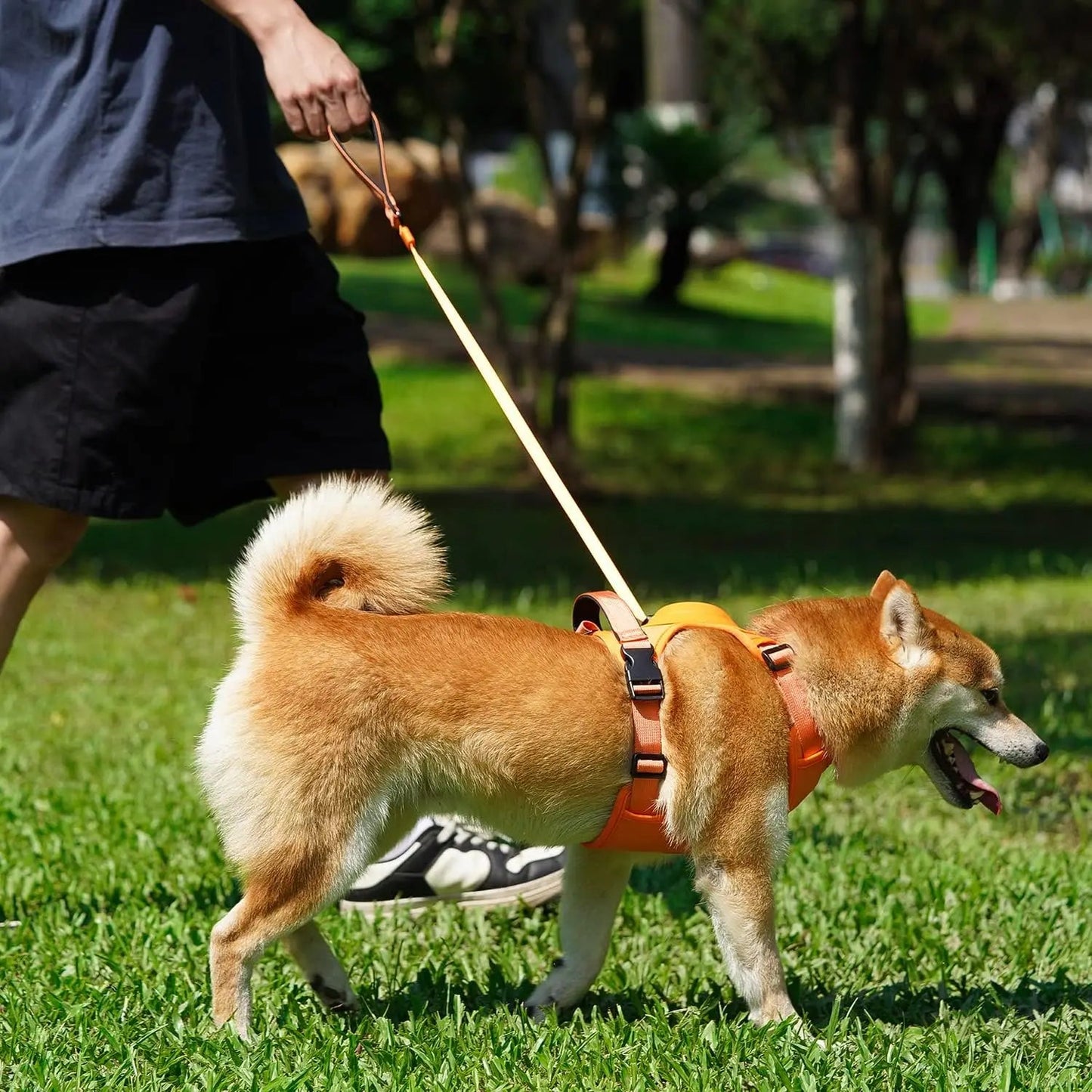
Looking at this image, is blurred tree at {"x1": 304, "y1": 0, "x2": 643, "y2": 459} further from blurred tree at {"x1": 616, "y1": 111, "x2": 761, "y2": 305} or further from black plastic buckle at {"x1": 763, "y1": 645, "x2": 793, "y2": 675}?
blurred tree at {"x1": 616, "y1": 111, "x2": 761, "y2": 305}

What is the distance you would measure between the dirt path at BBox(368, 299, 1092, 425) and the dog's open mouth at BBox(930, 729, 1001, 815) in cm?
Result: 1325

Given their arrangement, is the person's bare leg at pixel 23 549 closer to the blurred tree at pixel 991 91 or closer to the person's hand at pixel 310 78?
the person's hand at pixel 310 78

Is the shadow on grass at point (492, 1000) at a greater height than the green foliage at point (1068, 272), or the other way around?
the shadow on grass at point (492, 1000)

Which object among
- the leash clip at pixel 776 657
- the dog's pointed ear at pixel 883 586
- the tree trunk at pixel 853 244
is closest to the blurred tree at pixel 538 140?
the tree trunk at pixel 853 244

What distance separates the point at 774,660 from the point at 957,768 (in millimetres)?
532

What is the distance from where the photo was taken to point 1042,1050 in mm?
3070

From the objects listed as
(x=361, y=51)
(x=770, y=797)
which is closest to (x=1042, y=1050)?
(x=770, y=797)

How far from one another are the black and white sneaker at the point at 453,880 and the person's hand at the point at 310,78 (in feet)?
5.65

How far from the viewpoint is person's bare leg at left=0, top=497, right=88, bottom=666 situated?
3430 mm

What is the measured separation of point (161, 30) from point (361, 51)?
813 inches

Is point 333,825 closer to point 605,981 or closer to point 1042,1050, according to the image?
point 605,981

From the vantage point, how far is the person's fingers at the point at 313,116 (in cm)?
310

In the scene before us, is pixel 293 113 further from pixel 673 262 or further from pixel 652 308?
pixel 673 262

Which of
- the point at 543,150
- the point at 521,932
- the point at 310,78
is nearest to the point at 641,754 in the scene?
the point at 521,932
